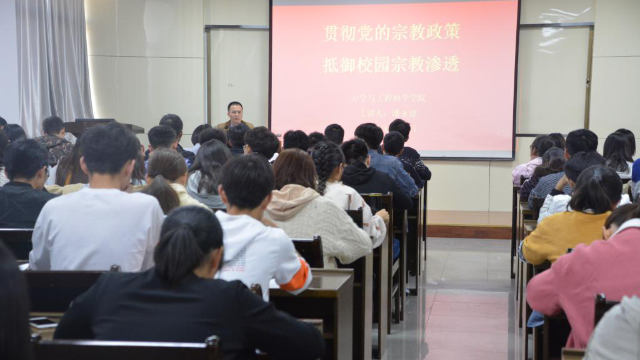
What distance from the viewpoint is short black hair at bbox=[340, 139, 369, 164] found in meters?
4.28

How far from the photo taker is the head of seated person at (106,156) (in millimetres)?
2338

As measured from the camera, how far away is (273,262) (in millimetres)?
2047

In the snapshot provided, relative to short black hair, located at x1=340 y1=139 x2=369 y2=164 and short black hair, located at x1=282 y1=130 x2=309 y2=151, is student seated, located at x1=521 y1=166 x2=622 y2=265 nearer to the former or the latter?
short black hair, located at x1=340 y1=139 x2=369 y2=164

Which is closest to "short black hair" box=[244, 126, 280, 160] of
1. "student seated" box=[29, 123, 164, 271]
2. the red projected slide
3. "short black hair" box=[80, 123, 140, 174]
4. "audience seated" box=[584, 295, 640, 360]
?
"short black hair" box=[80, 123, 140, 174]

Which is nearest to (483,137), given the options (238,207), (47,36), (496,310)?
(496,310)

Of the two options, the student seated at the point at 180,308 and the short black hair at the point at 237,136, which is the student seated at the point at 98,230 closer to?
the student seated at the point at 180,308

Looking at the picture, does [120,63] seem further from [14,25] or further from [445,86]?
[445,86]

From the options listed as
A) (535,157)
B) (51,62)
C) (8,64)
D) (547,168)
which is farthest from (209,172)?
(51,62)

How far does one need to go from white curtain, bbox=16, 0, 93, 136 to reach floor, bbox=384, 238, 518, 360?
4157 millimetres

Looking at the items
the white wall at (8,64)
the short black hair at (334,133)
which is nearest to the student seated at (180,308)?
the short black hair at (334,133)

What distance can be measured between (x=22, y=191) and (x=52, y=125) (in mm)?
2972

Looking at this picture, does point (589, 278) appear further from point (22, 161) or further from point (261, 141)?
point (261, 141)

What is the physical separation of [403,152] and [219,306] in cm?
444

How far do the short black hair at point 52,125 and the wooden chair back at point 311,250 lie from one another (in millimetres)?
3759
